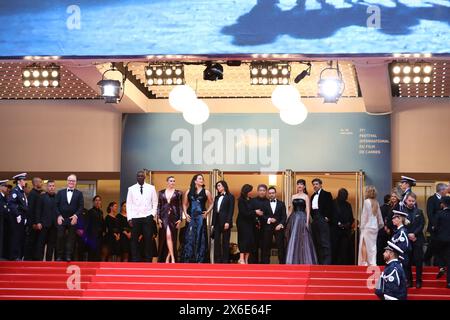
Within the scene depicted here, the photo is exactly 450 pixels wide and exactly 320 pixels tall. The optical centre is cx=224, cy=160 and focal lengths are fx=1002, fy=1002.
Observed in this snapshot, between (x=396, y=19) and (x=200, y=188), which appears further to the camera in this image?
(x=200, y=188)

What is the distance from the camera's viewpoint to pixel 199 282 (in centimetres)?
1638

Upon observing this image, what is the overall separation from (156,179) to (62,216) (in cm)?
447

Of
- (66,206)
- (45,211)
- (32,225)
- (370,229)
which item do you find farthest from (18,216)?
(370,229)

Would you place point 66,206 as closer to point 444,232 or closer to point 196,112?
point 196,112

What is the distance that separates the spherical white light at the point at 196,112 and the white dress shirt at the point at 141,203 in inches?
96.8

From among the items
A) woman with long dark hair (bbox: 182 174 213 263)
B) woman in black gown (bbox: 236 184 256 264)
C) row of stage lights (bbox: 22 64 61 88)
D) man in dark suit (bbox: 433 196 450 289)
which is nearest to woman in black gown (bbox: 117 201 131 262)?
woman with long dark hair (bbox: 182 174 213 263)

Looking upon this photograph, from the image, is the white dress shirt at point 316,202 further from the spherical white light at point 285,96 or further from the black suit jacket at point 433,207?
the black suit jacket at point 433,207

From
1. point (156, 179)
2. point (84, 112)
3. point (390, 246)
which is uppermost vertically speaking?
point (84, 112)

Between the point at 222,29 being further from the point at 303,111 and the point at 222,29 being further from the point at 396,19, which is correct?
the point at 303,111

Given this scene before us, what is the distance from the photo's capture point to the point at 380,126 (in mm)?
21062

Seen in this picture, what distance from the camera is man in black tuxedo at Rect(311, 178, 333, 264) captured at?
17.8 m

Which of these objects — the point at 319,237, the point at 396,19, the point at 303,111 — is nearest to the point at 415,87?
the point at 303,111

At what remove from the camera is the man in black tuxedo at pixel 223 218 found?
17.7 metres

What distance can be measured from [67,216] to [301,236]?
4153 mm
